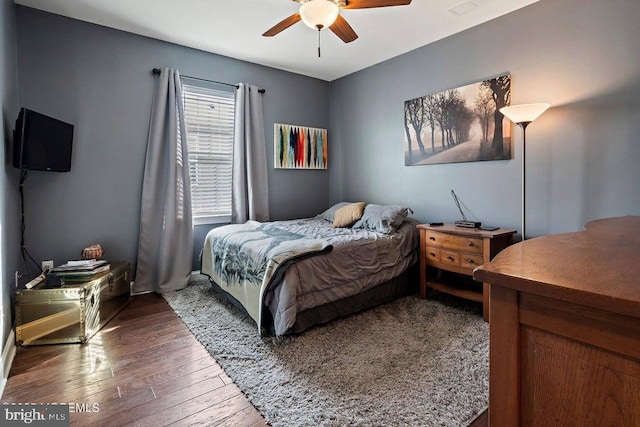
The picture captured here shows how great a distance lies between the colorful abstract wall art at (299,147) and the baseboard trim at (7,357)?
2.97 metres

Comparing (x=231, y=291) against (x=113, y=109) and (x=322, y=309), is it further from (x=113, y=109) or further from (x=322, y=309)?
(x=113, y=109)

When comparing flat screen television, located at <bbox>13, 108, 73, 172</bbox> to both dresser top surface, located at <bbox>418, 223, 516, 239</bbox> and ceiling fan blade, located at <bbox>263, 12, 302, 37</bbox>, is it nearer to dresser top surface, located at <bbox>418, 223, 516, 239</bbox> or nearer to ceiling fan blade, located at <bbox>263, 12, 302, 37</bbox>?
ceiling fan blade, located at <bbox>263, 12, 302, 37</bbox>

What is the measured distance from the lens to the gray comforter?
2274 mm

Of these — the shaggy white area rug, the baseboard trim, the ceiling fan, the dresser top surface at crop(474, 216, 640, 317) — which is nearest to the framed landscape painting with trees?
the ceiling fan

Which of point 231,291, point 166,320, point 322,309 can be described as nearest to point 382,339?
point 322,309

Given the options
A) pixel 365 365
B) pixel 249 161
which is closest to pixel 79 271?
pixel 249 161

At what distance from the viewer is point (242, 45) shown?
352 cm

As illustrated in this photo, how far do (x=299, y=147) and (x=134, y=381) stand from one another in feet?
10.9

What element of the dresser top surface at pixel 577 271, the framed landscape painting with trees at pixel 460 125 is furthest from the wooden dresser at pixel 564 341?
the framed landscape painting with trees at pixel 460 125

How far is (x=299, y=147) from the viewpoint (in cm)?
450

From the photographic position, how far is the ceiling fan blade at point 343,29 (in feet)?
7.97

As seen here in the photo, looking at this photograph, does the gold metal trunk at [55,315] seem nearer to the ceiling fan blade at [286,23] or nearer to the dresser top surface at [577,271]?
the ceiling fan blade at [286,23]

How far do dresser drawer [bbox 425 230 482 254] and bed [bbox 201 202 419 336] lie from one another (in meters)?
0.25

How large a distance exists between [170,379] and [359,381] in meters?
1.10
